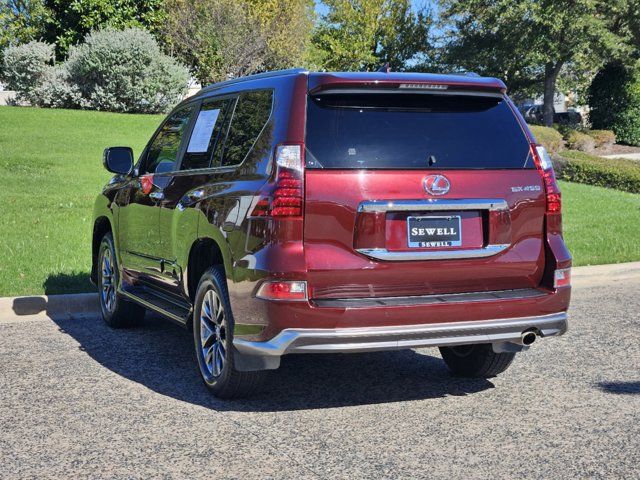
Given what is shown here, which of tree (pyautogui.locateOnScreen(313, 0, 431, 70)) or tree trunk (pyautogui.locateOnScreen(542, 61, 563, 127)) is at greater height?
tree (pyautogui.locateOnScreen(313, 0, 431, 70))

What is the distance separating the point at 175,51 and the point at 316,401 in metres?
36.2

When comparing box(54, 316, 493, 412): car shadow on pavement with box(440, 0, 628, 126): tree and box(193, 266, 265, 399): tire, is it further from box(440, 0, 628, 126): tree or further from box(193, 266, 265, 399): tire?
box(440, 0, 628, 126): tree

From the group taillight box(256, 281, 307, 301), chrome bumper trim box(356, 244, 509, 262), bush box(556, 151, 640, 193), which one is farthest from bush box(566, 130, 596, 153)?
taillight box(256, 281, 307, 301)

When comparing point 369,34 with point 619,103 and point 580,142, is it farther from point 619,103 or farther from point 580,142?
point 580,142

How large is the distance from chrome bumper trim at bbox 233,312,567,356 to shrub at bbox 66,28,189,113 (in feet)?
85.5

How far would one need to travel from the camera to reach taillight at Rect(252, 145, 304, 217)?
5051 mm

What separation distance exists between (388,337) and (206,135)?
217 centimetres

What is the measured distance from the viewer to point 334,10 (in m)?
59.1

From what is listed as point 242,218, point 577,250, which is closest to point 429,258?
point 242,218

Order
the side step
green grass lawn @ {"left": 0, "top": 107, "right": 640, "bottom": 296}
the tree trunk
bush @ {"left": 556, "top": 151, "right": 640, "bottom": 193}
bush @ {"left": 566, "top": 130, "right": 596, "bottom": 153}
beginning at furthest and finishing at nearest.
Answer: the tree trunk < bush @ {"left": 566, "top": 130, "right": 596, "bottom": 153} < bush @ {"left": 556, "top": 151, "right": 640, "bottom": 193} < green grass lawn @ {"left": 0, "top": 107, "right": 640, "bottom": 296} < the side step

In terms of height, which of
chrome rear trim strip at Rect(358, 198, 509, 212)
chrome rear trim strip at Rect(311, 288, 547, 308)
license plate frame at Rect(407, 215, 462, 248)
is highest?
chrome rear trim strip at Rect(358, 198, 509, 212)

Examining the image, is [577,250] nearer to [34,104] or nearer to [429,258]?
[429,258]

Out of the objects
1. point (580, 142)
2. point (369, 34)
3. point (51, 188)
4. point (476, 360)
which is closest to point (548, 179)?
point (476, 360)

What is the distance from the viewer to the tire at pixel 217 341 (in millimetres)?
5508
